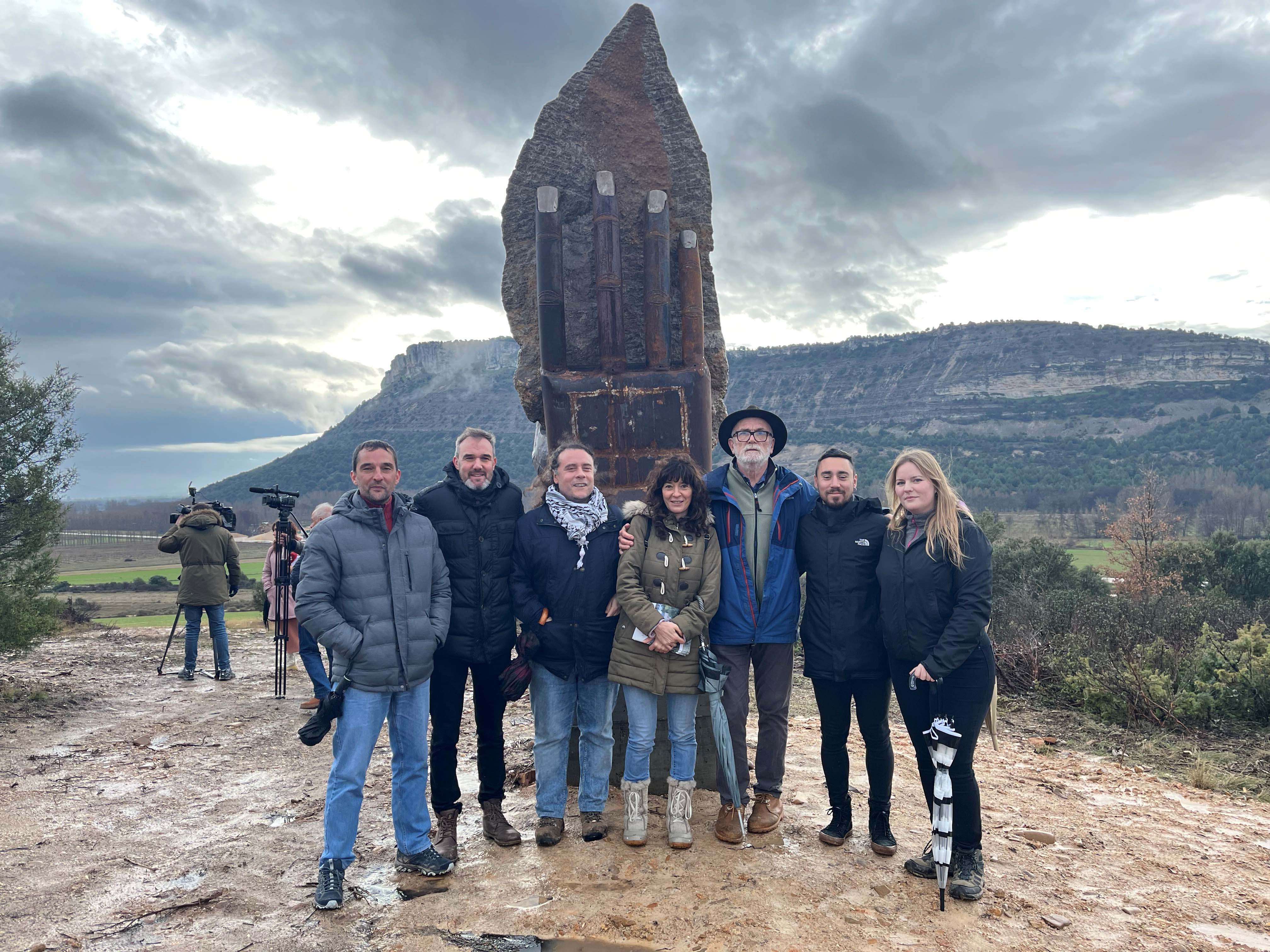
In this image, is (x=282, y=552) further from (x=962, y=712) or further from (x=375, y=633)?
(x=962, y=712)

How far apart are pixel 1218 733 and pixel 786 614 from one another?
4.90 meters

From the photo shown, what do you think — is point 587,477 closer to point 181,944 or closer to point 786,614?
point 786,614

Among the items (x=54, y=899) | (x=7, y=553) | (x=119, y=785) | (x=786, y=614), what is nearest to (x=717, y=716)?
(x=786, y=614)

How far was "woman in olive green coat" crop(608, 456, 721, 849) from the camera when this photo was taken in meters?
3.64

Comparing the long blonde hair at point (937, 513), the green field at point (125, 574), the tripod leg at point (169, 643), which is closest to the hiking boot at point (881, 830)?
the long blonde hair at point (937, 513)

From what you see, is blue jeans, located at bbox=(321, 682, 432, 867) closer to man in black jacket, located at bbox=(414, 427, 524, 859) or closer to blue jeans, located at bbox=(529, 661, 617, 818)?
man in black jacket, located at bbox=(414, 427, 524, 859)

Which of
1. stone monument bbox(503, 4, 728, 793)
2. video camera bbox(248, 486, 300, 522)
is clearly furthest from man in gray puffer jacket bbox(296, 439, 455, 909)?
video camera bbox(248, 486, 300, 522)

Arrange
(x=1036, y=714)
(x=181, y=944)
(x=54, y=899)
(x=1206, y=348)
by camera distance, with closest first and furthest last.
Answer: (x=181, y=944) < (x=54, y=899) < (x=1036, y=714) < (x=1206, y=348)

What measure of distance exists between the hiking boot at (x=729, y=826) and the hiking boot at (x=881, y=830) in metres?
0.65

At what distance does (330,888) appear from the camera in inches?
129

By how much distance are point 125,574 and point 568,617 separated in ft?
118

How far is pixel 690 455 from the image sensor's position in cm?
512

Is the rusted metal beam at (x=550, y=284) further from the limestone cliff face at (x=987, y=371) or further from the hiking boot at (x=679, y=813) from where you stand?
the limestone cliff face at (x=987, y=371)

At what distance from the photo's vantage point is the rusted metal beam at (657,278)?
5.35 metres
